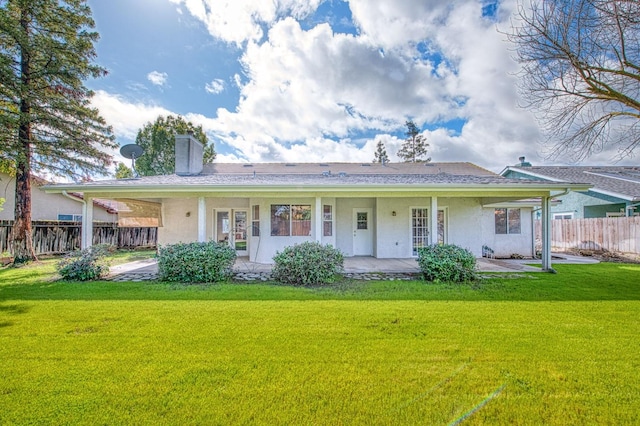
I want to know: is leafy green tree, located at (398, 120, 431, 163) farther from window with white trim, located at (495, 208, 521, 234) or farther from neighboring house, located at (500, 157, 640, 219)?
window with white trim, located at (495, 208, 521, 234)

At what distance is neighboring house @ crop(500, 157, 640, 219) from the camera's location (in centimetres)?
1362

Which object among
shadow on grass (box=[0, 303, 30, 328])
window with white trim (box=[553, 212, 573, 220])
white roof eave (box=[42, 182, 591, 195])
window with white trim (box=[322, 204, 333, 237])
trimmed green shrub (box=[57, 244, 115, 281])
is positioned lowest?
shadow on grass (box=[0, 303, 30, 328])

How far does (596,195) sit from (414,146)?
21822 mm

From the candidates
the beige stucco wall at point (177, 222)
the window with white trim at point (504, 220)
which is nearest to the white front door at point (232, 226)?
the beige stucco wall at point (177, 222)

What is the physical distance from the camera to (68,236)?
13531 mm

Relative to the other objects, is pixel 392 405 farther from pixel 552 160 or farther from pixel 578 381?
pixel 552 160

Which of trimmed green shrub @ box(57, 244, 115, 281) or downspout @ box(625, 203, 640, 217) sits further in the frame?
downspout @ box(625, 203, 640, 217)

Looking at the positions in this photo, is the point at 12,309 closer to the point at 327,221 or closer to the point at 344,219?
the point at 327,221

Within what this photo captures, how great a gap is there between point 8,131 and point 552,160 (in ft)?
63.6

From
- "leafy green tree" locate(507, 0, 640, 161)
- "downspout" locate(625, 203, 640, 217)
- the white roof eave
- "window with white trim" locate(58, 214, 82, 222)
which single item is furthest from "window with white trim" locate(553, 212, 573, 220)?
"window with white trim" locate(58, 214, 82, 222)

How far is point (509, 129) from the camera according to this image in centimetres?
1270

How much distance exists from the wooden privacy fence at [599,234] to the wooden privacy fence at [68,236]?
75.6ft

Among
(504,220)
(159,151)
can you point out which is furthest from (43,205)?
(504,220)

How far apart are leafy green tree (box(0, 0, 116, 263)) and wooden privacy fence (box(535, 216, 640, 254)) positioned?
22701mm
